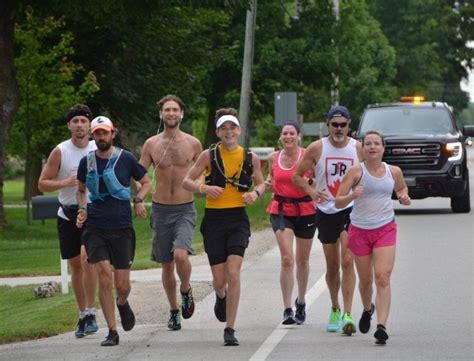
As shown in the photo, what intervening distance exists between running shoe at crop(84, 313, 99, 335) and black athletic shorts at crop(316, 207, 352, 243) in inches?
82.9

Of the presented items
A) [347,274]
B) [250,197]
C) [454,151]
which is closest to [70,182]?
[250,197]

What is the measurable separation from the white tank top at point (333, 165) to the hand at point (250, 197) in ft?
2.53

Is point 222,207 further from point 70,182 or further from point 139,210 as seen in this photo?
point 70,182

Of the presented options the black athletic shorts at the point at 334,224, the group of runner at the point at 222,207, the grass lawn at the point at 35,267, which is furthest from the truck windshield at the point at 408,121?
the black athletic shorts at the point at 334,224

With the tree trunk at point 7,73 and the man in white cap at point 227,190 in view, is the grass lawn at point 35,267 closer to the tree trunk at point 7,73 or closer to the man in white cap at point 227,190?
the man in white cap at point 227,190

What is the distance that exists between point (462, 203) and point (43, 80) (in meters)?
10.6

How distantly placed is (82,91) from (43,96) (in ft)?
4.34

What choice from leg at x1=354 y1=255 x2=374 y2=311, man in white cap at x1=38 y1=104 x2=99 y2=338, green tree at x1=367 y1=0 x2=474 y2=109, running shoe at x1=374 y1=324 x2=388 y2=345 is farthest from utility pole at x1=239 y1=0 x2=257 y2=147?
green tree at x1=367 y1=0 x2=474 y2=109

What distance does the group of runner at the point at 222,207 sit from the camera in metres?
12.2

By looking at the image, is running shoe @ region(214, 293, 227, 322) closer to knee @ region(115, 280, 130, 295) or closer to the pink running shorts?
knee @ region(115, 280, 130, 295)

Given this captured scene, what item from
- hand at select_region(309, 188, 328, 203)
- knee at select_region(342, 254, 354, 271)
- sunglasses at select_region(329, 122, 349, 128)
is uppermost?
sunglasses at select_region(329, 122, 349, 128)

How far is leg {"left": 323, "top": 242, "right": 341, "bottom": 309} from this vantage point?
43.2 feet

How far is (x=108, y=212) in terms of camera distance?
40.5ft

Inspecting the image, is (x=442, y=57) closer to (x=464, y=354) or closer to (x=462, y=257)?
(x=462, y=257)
